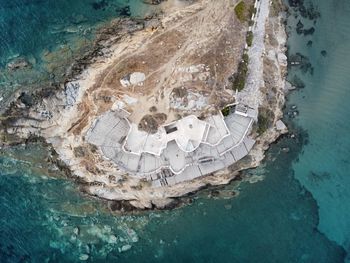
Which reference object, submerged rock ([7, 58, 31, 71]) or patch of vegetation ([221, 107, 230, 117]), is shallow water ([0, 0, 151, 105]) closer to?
submerged rock ([7, 58, 31, 71])

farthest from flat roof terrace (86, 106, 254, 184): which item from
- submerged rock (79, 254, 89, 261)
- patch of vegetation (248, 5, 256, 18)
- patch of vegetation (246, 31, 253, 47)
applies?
patch of vegetation (248, 5, 256, 18)

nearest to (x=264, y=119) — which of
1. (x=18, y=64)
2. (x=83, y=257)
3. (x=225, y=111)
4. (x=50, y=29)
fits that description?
(x=225, y=111)

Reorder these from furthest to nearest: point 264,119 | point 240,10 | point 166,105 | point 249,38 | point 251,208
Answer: point 251,208
point 264,119
point 249,38
point 240,10
point 166,105

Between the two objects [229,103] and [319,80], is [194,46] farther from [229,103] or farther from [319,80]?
[319,80]

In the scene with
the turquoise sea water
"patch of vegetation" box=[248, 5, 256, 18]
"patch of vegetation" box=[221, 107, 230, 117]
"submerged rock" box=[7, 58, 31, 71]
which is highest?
"patch of vegetation" box=[248, 5, 256, 18]

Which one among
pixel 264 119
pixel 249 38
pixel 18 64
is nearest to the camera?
pixel 249 38

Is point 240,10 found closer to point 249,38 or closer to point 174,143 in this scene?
point 249,38

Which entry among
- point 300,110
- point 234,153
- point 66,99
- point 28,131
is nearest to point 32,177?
point 28,131
